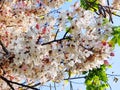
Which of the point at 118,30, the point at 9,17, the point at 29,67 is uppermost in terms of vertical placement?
the point at 9,17

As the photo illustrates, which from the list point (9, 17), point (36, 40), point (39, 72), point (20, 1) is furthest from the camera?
point (20, 1)

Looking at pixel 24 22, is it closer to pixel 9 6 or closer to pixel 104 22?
pixel 9 6

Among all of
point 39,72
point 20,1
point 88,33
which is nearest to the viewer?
point 88,33

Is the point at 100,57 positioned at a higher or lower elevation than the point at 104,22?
lower

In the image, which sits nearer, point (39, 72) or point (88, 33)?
point (88, 33)

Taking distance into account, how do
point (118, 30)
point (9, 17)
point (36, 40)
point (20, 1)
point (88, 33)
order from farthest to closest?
1. point (20, 1)
2. point (9, 17)
3. point (118, 30)
4. point (88, 33)
5. point (36, 40)

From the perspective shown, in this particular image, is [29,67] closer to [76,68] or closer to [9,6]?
[76,68]

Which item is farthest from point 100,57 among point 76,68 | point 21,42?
point 21,42

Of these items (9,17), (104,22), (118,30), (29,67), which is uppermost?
(9,17)

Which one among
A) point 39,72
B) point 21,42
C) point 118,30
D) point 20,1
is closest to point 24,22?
point 20,1
